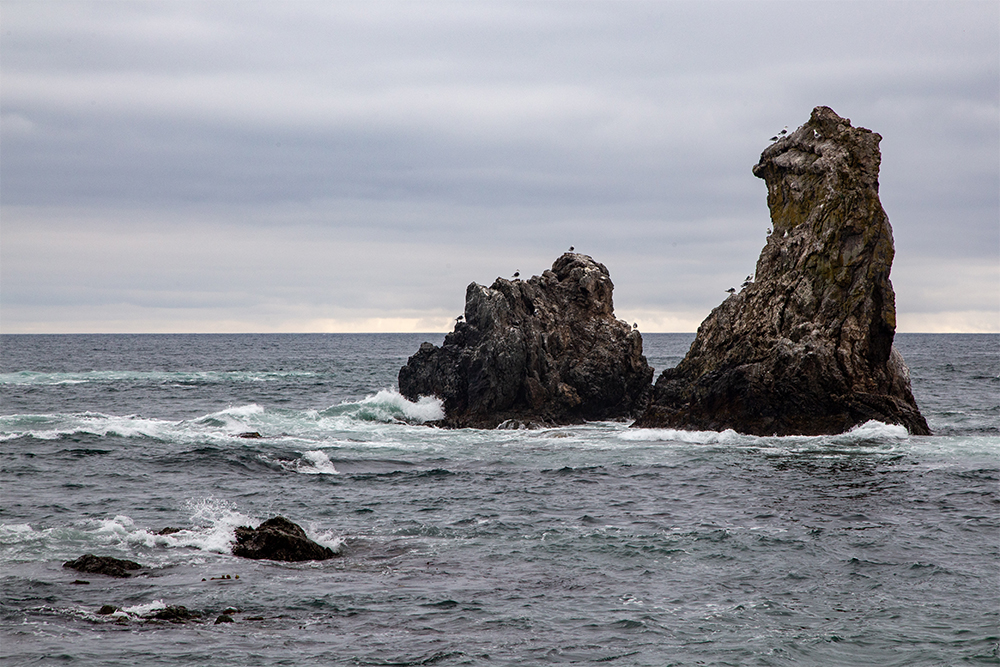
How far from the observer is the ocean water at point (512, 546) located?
54.3 ft

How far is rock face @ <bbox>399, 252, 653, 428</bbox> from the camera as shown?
47.2 metres

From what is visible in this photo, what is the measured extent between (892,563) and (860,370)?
2055 centimetres

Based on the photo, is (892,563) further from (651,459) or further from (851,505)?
(651,459)

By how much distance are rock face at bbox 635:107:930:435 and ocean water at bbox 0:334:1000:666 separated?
1.56 meters

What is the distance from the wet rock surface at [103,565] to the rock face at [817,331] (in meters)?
28.1

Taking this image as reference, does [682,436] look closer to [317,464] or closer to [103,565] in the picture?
[317,464]

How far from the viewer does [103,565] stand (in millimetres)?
20047

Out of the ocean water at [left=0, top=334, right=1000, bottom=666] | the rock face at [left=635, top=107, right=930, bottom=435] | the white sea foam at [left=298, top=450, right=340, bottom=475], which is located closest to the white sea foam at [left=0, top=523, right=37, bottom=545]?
the ocean water at [left=0, top=334, right=1000, bottom=666]

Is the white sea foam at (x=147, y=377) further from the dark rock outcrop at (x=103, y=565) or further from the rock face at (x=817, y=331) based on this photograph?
the dark rock outcrop at (x=103, y=565)

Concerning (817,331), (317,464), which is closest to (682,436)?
(817,331)

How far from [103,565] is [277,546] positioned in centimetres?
378

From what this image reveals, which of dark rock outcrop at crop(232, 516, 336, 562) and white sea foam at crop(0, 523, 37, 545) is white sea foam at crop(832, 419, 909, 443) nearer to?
dark rock outcrop at crop(232, 516, 336, 562)

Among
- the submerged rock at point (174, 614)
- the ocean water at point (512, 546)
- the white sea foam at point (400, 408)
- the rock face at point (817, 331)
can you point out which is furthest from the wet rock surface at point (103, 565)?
the white sea foam at point (400, 408)

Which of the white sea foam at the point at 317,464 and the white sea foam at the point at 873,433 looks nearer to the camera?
the white sea foam at the point at 317,464
